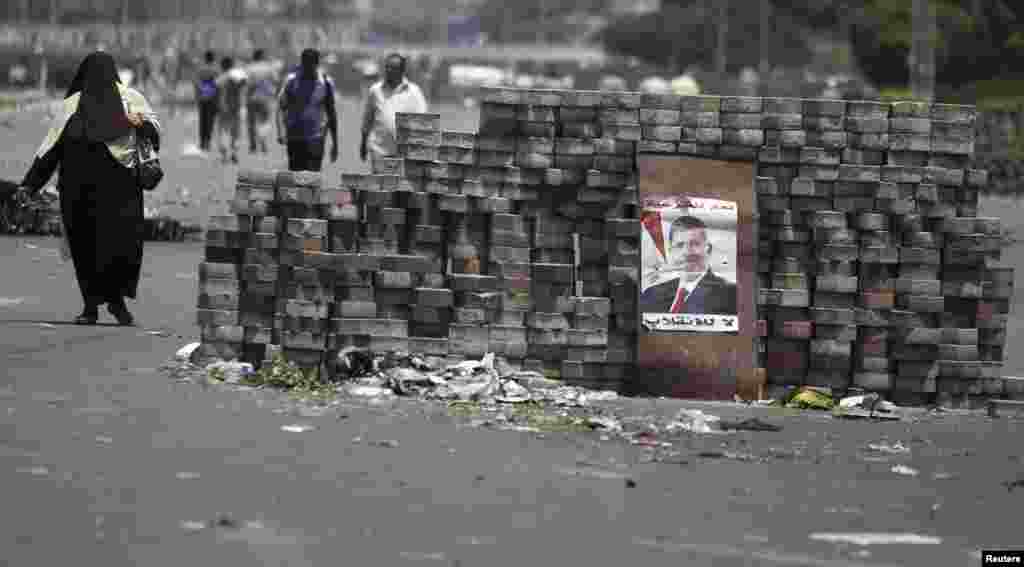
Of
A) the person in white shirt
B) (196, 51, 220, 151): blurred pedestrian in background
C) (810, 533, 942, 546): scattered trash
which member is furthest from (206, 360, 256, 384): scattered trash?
(196, 51, 220, 151): blurred pedestrian in background

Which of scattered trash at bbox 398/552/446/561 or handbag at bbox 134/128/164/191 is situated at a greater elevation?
handbag at bbox 134/128/164/191

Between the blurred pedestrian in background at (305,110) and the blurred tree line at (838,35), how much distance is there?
92.4 feet

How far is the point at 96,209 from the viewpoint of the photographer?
40.1 ft

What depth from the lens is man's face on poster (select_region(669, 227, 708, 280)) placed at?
11.1 m

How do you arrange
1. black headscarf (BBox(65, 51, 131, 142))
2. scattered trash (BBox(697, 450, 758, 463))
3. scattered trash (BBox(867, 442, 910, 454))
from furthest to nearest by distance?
black headscarf (BBox(65, 51, 131, 142)) → scattered trash (BBox(867, 442, 910, 454)) → scattered trash (BBox(697, 450, 758, 463))

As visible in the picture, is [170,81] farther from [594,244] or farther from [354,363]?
[354,363]

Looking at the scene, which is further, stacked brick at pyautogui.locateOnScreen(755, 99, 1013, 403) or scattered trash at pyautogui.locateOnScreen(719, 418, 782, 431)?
stacked brick at pyautogui.locateOnScreen(755, 99, 1013, 403)

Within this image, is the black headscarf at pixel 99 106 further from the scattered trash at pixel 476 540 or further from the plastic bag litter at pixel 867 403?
the scattered trash at pixel 476 540

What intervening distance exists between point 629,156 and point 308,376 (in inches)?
79.1

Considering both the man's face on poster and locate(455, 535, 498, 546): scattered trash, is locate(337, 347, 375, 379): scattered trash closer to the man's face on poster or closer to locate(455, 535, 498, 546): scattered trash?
the man's face on poster

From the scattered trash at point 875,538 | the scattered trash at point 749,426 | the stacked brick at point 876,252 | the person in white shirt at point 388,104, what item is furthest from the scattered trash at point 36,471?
the person in white shirt at point 388,104

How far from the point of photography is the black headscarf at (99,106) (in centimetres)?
1204

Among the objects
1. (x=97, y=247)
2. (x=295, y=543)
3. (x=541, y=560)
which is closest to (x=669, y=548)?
(x=541, y=560)

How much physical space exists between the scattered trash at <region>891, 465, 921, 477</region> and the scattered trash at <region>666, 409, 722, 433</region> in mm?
1045
